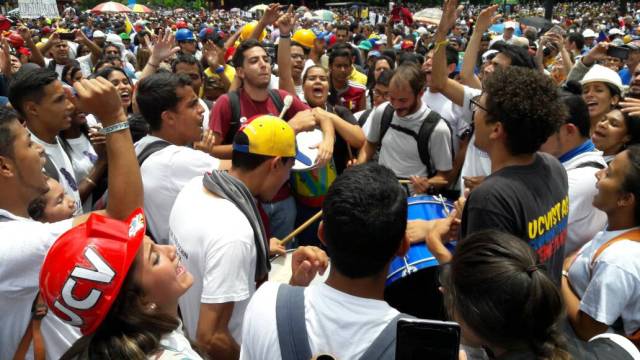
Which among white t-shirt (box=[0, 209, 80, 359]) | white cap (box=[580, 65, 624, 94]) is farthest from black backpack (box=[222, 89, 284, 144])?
white cap (box=[580, 65, 624, 94])

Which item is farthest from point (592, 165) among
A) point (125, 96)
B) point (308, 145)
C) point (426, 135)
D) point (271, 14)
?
point (125, 96)

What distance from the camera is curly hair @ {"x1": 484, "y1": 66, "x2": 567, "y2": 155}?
2270mm

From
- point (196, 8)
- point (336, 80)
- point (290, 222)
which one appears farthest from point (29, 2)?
point (196, 8)

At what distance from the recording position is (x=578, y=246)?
311 cm

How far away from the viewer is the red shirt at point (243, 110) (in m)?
4.50

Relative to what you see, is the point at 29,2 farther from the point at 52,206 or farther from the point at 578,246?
the point at 578,246

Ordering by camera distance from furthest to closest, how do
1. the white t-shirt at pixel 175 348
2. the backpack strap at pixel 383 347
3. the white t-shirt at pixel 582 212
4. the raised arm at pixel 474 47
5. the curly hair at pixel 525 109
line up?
the raised arm at pixel 474 47, the white t-shirt at pixel 582 212, the curly hair at pixel 525 109, the white t-shirt at pixel 175 348, the backpack strap at pixel 383 347

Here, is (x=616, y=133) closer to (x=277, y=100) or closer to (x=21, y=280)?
(x=277, y=100)

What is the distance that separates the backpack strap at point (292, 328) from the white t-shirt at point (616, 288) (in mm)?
1415

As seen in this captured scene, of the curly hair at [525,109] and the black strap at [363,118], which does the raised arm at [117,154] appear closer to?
the curly hair at [525,109]

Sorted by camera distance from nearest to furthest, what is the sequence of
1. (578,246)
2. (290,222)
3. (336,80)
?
Result: (578,246) → (290,222) → (336,80)

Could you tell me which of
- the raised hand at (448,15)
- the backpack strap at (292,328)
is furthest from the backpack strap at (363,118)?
the backpack strap at (292,328)

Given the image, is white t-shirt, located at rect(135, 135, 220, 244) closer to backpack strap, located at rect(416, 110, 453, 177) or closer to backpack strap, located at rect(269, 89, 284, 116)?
backpack strap, located at rect(269, 89, 284, 116)

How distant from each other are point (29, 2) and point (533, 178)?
16.4 metres
